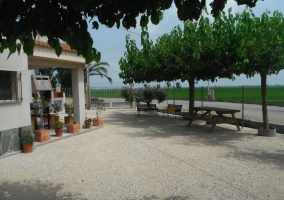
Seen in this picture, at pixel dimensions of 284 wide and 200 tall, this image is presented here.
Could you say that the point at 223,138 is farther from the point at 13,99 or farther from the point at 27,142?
the point at 13,99

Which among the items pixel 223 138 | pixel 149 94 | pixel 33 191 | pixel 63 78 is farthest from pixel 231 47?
pixel 63 78

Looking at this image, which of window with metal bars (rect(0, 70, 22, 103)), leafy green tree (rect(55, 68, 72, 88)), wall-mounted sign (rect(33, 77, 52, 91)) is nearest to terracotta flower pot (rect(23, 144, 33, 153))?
window with metal bars (rect(0, 70, 22, 103))

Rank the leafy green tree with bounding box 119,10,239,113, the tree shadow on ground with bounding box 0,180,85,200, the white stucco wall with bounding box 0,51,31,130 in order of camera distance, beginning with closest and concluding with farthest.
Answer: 1. the tree shadow on ground with bounding box 0,180,85,200
2. the white stucco wall with bounding box 0,51,31,130
3. the leafy green tree with bounding box 119,10,239,113

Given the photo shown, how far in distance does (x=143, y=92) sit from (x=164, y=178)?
1323cm

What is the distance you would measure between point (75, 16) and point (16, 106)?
5.25 meters

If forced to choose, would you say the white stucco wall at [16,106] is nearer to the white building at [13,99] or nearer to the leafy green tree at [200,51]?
the white building at [13,99]

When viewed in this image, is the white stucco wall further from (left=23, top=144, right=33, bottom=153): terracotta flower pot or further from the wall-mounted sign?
the wall-mounted sign

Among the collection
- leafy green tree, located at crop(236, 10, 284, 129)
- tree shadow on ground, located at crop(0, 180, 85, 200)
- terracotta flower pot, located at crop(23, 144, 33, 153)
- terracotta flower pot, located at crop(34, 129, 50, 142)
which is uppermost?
leafy green tree, located at crop(236, 10, 284, 129)

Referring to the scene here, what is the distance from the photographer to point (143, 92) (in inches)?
703

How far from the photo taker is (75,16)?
2.51 metres

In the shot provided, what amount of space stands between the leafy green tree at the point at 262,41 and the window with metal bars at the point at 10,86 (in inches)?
252

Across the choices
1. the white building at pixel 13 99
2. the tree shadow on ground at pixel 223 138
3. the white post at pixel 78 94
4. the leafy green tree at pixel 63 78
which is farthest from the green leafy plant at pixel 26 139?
the leafy green tree at pixel 63 78

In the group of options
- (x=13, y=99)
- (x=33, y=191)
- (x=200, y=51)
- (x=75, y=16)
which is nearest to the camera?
(x=75, y=16)

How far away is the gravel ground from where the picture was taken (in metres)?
4.15
